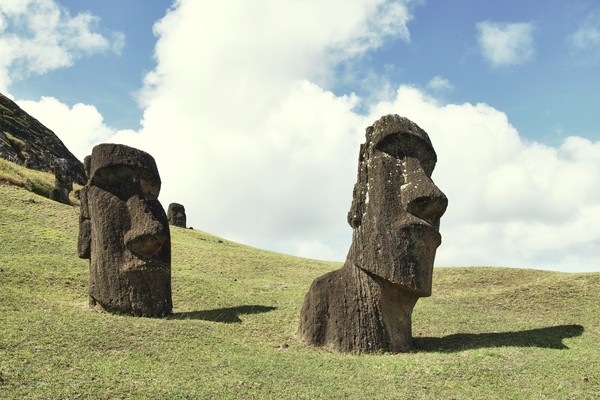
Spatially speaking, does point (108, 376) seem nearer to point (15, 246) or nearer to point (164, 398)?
point (164, 398)

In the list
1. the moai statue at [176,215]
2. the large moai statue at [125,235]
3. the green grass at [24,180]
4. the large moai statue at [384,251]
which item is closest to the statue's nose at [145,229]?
the large moai statue at [125,235]

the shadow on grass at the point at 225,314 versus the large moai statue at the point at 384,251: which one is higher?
the large moai statue at the point at 384,251

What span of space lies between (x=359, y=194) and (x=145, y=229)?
5.70 metres

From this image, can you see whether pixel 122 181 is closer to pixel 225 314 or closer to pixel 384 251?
pixel 225 314

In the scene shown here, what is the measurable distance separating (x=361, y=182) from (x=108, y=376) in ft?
23.2

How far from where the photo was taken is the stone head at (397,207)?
1243cm

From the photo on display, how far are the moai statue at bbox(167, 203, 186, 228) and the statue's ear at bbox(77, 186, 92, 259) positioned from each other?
3184 cm

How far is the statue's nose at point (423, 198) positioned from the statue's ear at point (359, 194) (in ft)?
3.26

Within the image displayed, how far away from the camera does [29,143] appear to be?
7012cm

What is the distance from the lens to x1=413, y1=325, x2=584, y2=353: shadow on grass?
42.2ft

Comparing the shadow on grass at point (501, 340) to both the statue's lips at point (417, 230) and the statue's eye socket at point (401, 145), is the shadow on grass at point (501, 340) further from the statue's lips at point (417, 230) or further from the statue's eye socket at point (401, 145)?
the statue's eye socket at point (401, 145)

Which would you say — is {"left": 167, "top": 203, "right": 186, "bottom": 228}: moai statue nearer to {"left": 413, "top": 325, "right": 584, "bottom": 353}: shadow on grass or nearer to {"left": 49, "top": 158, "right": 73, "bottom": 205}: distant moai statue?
{"left": 49, "top": 158, "right": 73, "bottom": 205}: distant moai statue

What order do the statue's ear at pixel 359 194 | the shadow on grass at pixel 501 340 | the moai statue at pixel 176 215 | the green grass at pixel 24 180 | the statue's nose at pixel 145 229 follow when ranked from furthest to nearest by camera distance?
the moai statue at pixel 176 215 → the green grass at pixel 24 180 → the statue's nose at pixel 145 229 → the statue's ear at pixel 359 194 → the shadow on grass at pixel 501 340

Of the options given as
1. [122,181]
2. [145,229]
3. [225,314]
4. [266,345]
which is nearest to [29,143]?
[122,181]
